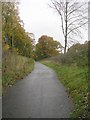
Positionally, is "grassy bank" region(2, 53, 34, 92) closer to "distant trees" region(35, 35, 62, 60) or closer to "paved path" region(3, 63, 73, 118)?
A: "paved path" region(3, 63, 73, 118)

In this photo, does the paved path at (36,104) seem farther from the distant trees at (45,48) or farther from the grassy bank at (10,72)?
the distant trees at (45,48)

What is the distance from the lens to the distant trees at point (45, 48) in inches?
4404

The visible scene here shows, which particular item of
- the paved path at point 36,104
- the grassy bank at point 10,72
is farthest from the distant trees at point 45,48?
the paved path at point 36,104

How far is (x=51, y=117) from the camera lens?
34.5 ft

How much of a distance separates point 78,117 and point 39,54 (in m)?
103

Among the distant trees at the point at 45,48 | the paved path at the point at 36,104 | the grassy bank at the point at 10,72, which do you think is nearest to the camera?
the paved path at the point at 36,104

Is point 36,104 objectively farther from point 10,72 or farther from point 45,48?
point 45,48

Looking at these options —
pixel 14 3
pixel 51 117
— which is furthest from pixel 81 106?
pixel 14 3

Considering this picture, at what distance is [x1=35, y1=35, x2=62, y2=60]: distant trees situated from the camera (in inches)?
4404

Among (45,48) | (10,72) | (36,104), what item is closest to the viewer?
(36,104)

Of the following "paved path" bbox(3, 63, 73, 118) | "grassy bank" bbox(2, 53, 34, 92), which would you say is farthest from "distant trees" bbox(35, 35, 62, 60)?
"paved path" bbox(3, 63, 73, 118)

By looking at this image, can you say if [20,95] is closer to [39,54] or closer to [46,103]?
[46,103]

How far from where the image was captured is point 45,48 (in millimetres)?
112438

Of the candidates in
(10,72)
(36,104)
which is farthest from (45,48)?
(36,104)
